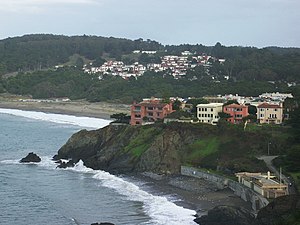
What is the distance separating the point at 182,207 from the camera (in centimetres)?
3084

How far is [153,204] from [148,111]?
17.8m

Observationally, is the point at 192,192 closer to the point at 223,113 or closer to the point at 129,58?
the point at 223,113

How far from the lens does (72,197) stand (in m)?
34.2

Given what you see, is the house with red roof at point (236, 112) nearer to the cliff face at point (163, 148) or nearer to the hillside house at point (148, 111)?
the hillside house at point (148, 111)

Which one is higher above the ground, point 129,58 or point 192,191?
point 129,58

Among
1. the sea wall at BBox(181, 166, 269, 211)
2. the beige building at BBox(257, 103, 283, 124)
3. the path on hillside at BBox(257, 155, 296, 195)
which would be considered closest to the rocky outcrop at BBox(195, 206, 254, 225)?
the sea wall at BBox(181, 166, 269, 211)

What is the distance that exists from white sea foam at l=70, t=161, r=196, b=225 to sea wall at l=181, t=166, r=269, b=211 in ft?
9.39

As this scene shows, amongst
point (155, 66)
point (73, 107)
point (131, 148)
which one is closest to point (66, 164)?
point (131, 148)

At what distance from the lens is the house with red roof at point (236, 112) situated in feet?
152

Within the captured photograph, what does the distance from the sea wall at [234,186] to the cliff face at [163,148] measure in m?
0.98

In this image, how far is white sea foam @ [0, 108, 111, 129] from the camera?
227 ft

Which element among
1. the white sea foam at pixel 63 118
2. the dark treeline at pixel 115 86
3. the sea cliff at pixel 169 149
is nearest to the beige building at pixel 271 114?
the sea cliff at pixel 169 149

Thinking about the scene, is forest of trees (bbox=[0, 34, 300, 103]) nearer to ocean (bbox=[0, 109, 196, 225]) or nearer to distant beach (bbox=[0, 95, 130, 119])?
distant beach (bbox=[0, 95, 130, 119])

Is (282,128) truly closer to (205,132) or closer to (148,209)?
(205,132)
